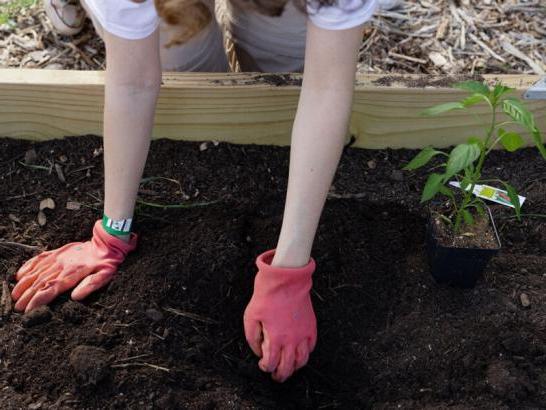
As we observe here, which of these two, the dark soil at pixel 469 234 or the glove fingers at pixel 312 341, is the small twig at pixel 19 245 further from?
the dark soil at pixel 469 234

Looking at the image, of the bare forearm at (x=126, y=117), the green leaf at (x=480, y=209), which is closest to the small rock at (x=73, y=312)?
the bare forearm at (x=126, y=117)

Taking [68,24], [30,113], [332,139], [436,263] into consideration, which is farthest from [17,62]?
[436,263]

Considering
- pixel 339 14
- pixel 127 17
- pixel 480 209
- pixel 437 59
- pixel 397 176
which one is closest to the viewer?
pixel 339 14

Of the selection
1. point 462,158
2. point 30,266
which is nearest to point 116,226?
point 30,266

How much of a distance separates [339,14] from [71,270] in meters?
0.88

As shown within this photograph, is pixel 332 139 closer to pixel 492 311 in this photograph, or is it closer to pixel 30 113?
pixel 492 311

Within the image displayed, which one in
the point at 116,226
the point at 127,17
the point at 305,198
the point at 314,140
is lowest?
the point at 116,226

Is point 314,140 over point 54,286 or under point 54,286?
over

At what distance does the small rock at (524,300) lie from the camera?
166cm

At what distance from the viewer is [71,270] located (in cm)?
165

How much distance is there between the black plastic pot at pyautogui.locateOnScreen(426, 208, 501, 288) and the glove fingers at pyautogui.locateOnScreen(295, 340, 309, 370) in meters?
0.38

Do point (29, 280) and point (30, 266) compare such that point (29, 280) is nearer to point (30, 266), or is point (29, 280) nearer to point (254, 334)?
point (30, 266)

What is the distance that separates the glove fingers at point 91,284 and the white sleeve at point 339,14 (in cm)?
79

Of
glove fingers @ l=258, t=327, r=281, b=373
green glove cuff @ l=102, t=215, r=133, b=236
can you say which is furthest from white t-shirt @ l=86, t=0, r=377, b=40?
glove fingers @ l=258, t=327, r=281, b=373
